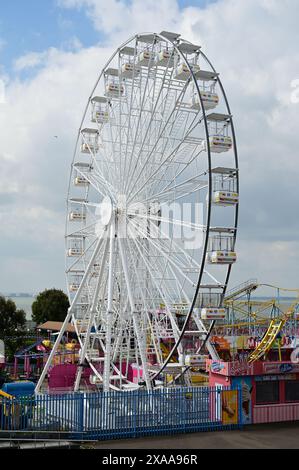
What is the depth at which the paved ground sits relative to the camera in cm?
1658

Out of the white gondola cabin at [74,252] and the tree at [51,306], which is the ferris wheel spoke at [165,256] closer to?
the white gondola cabin at [74,252]

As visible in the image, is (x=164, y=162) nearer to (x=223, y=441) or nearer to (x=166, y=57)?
(x=166, y=57)

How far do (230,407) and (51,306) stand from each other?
4727 cm

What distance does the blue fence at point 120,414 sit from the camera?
55.1ft

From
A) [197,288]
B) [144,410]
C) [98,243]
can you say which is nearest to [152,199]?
[98,243]

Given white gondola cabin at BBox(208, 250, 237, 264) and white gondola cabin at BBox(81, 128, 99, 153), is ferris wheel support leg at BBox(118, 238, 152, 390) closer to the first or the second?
white gondola cabin at BBox(208, 250, 237, 264)

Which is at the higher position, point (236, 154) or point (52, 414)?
point (236, 154)

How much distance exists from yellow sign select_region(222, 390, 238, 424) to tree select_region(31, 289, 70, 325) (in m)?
Answer: 46.0

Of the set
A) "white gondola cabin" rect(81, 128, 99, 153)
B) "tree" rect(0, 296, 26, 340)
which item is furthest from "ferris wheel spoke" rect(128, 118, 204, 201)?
"tree" rect(0, 296, 26, 340)

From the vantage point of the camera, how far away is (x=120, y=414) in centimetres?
1772
